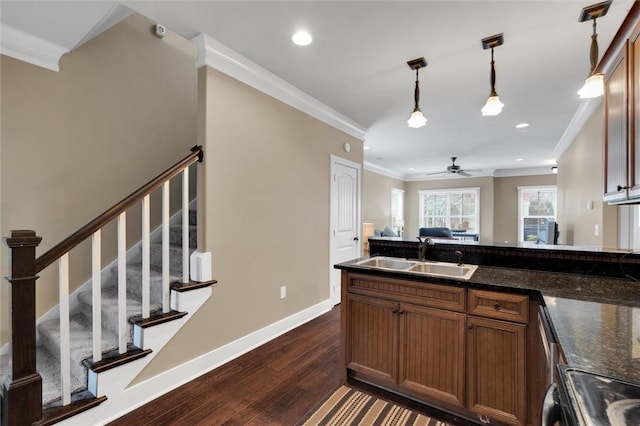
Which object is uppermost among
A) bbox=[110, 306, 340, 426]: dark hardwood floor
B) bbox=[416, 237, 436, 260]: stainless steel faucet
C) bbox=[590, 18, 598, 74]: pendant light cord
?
bbox=[590, 18, 598, 74]: pendant light cord

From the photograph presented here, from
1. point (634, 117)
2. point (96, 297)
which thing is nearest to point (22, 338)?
point (96, 297)

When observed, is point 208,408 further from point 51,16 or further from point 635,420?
point 51,16

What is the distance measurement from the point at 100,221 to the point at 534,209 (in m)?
10.1

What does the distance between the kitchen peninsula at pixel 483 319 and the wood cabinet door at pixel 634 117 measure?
0.56 m

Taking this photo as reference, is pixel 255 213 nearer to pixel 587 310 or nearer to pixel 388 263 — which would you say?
pixel 388 263

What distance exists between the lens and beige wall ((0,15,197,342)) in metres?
2.17

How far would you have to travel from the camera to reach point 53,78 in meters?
2.33

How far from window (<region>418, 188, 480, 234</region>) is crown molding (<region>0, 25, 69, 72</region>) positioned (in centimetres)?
942

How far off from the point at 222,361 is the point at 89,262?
1.48m

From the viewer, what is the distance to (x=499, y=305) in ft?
5.59

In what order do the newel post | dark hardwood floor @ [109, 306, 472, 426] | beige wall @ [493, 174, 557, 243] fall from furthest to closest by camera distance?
beige wall @ [493, 174, 557, 243] → dark hardwood floor @ [109, 306, 472, 426] → the newel post

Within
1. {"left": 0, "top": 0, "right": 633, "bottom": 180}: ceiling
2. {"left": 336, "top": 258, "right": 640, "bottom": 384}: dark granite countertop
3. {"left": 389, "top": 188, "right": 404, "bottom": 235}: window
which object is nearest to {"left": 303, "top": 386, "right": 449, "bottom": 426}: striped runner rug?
{"left": 336, "top": 258, "right": 640, "bottom": 384}: dark granite countertop

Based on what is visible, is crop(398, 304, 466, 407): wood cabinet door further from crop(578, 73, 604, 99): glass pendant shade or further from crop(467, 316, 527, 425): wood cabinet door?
crop(578, 73, 604, 99): glass pendant shade

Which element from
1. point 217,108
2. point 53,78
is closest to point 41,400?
point 217,108
